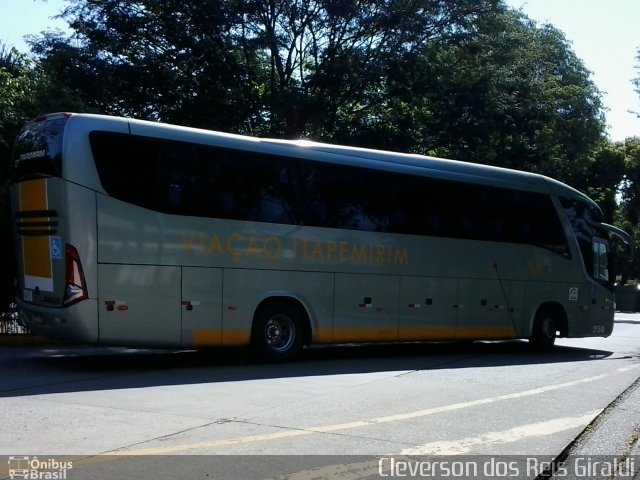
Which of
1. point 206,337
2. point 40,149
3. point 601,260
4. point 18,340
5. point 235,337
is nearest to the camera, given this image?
point 40,149

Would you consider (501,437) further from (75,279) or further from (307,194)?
(307,194)

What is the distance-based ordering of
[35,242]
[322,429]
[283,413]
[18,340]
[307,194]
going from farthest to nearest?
1. [18,340]
2. [307,194]
3. [35,242]
4. [283,413]
5. [322,429]

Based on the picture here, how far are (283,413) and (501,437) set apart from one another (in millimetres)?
2416

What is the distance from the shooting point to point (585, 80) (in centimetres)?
5506

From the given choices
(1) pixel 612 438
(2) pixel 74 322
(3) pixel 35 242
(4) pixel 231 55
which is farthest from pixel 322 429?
(4) pixel 231 55

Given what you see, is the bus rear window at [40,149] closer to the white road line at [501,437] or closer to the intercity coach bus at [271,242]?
the intercity coach bus at [271,242]

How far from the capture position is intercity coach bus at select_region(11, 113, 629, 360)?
1148cm

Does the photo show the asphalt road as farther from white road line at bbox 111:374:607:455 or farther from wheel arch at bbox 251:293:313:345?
wheel arch at bbox 251:293:313:345

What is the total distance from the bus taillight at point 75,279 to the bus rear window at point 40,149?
1153 mm

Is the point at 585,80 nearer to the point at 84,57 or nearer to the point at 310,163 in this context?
the point at 84,57

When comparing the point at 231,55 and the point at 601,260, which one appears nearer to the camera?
the point at 601,260

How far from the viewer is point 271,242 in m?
13.5

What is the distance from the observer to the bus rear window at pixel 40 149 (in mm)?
11367

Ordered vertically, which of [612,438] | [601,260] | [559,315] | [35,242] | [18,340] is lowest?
[612,438]
